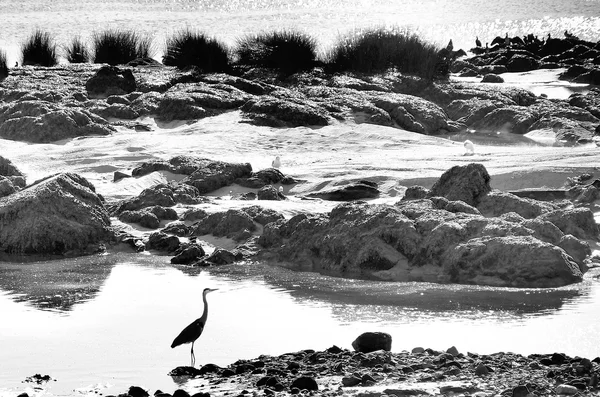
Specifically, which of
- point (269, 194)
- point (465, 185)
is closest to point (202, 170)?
point (269, 194)

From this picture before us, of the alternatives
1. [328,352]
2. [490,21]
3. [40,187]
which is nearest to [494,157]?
[40,187]

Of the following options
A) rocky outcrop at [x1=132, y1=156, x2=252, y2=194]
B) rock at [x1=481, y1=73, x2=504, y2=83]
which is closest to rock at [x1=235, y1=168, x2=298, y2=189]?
rocky outcrop at [x1=132, y1=156, x2=252, y2=194]

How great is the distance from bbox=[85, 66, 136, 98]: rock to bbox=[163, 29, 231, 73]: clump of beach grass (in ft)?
6.76

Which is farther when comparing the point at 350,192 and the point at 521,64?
the point at 521,64

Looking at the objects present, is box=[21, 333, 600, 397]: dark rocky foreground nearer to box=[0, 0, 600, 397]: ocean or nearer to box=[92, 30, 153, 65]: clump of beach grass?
box=[0, 0, 600, 397]: ocean

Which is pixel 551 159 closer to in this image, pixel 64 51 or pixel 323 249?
pixel 323 249

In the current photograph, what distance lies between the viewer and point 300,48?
20.1 metres

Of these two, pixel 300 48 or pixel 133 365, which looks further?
Answer: pixel 300 48

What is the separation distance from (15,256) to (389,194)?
13.3 feet

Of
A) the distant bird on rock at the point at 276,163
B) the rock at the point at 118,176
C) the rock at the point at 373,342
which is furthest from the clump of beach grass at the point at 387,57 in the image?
the rock at the point at 373,342

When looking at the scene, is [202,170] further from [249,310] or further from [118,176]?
[249,310]

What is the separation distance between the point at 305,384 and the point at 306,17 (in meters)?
33.1

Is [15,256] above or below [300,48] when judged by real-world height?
below

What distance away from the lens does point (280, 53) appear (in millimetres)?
19969
